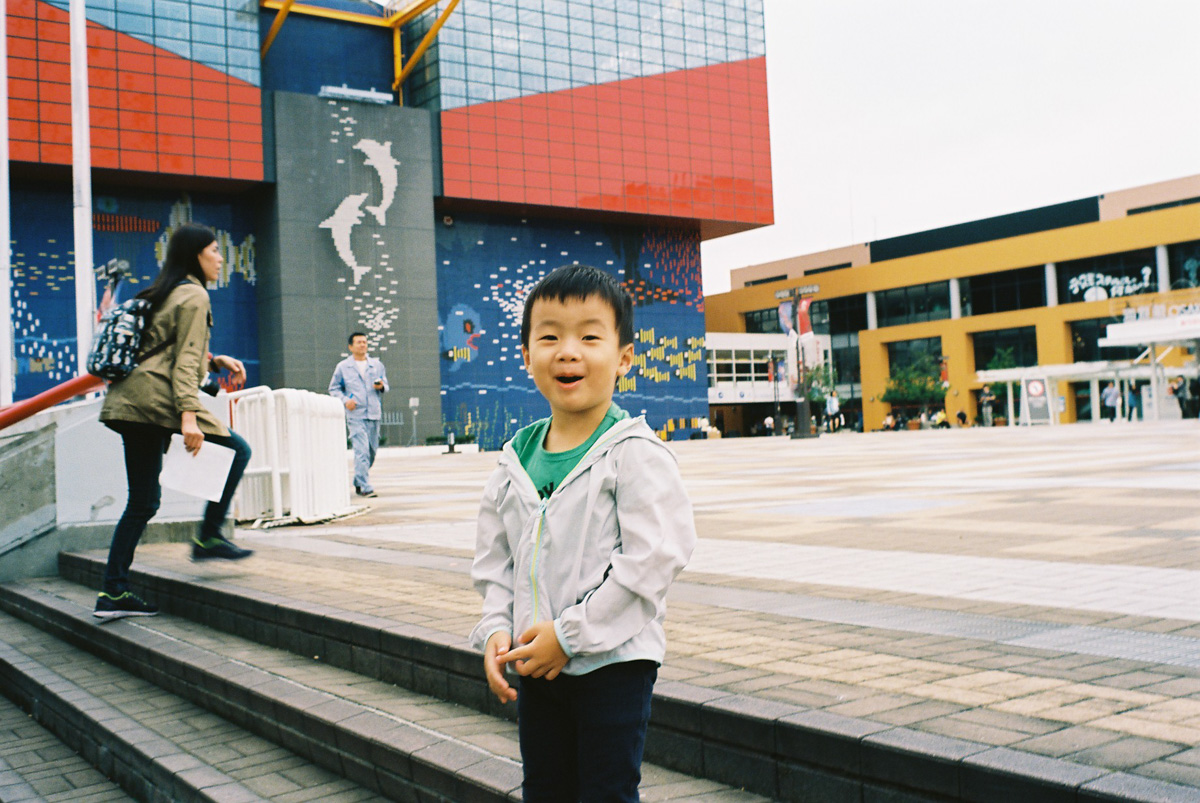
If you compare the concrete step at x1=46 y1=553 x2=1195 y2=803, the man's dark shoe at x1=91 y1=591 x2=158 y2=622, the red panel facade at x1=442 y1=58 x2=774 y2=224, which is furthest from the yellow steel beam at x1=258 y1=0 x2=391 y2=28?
the concrete step at x1=46 y1=553 x2=1195 y2=803

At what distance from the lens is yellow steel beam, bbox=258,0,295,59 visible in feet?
136

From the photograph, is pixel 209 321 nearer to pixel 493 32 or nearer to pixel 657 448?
pixel 657 448

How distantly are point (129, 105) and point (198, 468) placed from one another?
3935cm

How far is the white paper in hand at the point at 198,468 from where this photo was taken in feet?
17.7

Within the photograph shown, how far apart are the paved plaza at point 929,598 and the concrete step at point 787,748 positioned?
0.11m

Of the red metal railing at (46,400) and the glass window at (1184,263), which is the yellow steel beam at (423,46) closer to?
the red metal railing at (46,400)

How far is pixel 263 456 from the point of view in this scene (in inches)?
344

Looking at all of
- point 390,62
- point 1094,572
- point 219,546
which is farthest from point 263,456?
point 390,62

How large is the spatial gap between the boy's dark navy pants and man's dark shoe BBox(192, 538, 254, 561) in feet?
14.5

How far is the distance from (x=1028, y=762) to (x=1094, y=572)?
3.02m

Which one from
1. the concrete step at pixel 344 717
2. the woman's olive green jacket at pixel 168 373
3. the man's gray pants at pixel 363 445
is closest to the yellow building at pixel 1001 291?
the man's gray pants at pixel 363 445

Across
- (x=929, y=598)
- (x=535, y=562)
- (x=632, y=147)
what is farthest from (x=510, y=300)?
(x=535, y=562)

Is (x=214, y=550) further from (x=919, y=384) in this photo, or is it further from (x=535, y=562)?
(x=919, y=384)

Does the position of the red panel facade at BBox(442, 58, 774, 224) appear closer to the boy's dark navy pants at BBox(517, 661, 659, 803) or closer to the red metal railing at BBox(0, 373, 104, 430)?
the red metal railing at BBox(0, 373, 104, 430)
